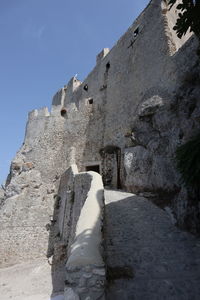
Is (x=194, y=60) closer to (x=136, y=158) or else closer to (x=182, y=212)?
(x=136, y=158)

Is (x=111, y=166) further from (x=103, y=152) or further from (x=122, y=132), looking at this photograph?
(x=122, y=132)

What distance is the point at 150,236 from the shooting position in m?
4.84

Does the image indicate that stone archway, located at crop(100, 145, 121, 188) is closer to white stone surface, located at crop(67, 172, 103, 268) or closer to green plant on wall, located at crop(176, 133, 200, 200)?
white stone surface, located at crop(67, 172, 103, 268)

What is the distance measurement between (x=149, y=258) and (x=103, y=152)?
8054 millimetres

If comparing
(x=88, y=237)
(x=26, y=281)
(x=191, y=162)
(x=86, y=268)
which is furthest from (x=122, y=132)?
(x=86, y=268)

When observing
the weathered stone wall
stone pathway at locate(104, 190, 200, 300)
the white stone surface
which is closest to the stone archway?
the weathered stone wall

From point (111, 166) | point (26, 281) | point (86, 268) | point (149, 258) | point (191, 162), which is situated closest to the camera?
point (86, 268)

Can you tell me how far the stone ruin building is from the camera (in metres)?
5.40

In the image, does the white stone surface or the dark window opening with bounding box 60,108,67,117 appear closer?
the white stone surface

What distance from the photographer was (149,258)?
411 centimetres

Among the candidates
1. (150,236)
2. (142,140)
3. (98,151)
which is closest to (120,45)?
(98,151)

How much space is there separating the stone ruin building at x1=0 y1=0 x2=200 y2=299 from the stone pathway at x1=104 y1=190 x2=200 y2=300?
562 millimetres

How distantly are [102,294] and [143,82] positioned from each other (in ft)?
31.5

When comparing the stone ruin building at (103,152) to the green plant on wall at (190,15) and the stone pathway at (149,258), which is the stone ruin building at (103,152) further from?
the green plant on wall at (190,15)
